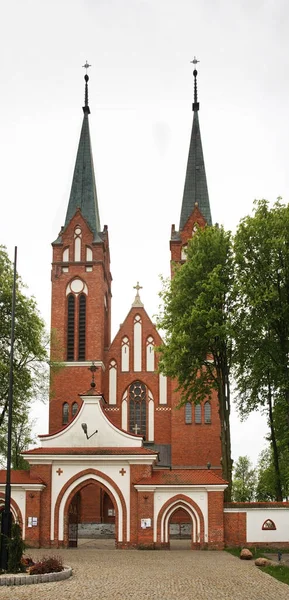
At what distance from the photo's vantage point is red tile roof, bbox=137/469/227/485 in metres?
32.5

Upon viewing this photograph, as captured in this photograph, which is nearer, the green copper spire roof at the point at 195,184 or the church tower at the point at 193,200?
the church tower at the point at 193,200

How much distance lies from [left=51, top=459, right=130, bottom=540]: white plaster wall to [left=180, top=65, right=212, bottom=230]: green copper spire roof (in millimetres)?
25085

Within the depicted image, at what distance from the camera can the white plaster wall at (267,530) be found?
31953 mm

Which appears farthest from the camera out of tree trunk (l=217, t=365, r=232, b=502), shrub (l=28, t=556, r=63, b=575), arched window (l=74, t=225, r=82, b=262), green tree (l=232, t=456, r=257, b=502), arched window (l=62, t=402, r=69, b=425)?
Result: green tree (l=232, t=456, r=257, b=502)

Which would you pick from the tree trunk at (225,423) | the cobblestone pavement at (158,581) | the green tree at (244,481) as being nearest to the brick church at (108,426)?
the tree trunk at (225,423)

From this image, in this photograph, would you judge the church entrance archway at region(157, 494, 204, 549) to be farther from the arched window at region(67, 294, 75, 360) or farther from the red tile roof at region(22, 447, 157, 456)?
the arched window at region(67, 294, 75, 360)

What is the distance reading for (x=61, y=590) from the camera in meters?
17.9

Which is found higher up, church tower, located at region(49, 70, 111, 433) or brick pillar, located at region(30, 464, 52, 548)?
church tower, located at region(49, 70, 111, 433)

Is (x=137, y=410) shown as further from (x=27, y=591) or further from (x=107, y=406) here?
(x=27, y=591)

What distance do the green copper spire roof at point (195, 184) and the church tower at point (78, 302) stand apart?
251 inches

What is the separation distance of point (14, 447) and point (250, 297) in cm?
3307

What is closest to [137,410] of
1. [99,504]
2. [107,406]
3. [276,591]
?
[107,406]

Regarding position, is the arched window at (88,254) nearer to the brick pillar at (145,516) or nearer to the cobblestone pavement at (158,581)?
the brick pillar at (145,516)

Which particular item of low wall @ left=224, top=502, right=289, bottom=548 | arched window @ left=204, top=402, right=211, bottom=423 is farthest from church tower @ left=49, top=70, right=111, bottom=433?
low wall @ left=224, top=502, right=289, bottom=548
